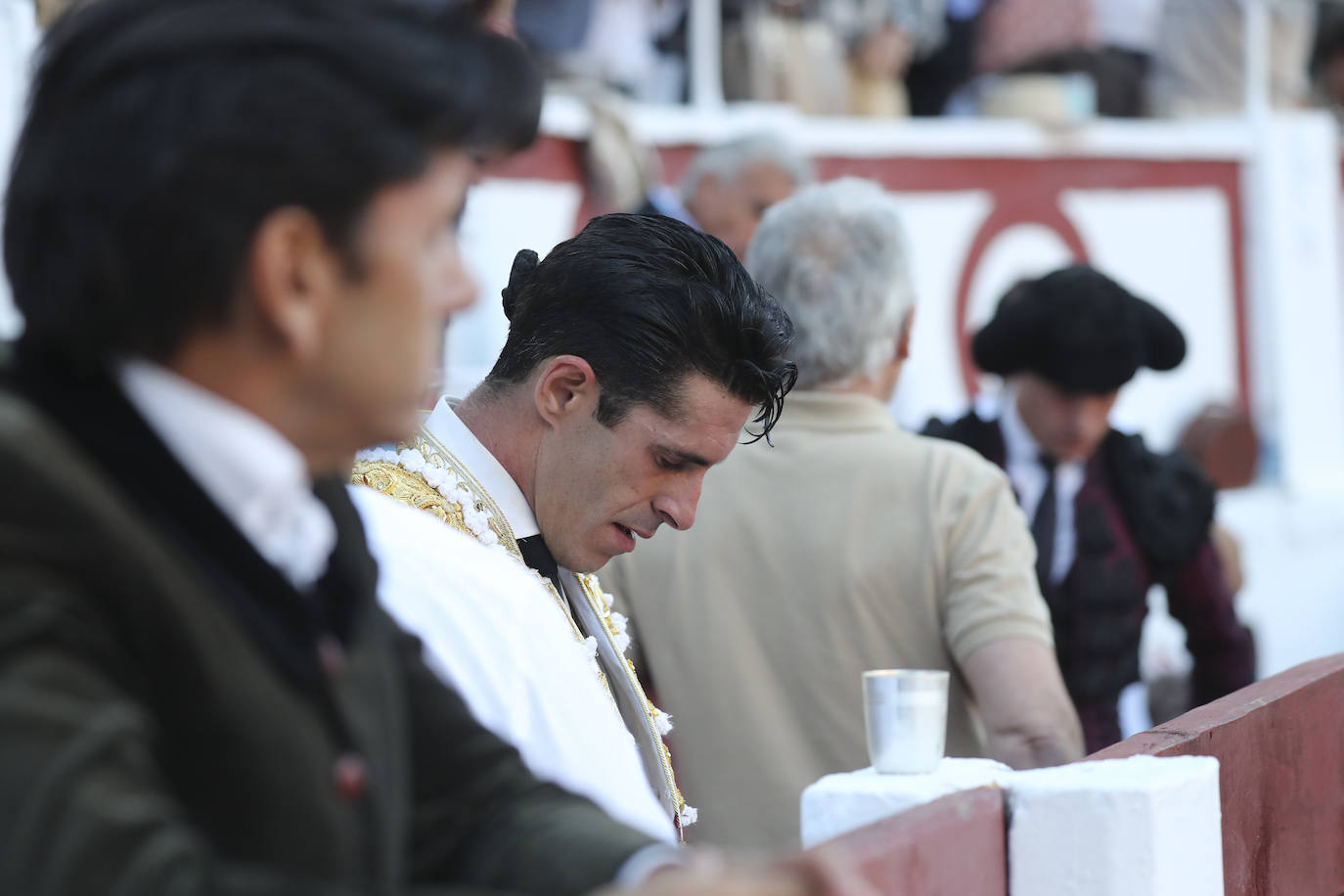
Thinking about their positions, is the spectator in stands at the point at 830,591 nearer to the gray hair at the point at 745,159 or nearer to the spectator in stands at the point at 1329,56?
the gray hair at the point at 745,159

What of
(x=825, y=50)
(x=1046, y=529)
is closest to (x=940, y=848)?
(x=1046, y=529)

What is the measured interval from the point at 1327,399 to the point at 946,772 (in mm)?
7152

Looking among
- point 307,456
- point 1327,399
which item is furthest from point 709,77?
point 307,456

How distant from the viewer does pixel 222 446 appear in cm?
100

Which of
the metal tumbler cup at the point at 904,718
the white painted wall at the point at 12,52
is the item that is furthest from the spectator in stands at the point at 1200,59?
the metal tumbler cup at the point at 904,718

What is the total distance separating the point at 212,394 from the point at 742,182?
345cm

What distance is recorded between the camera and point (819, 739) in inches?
106

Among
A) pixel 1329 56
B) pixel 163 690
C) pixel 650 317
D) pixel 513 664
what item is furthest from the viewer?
pixel 1329 56

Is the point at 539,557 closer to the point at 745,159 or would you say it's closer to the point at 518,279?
the point at 518,279

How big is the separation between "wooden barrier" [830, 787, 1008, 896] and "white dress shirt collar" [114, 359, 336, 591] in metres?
0.79

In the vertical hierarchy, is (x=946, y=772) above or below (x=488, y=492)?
below

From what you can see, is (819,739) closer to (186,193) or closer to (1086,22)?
(186,193)

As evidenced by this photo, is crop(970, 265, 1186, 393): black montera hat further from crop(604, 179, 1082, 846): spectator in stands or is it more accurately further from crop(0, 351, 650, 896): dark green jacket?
crop(0, 351, 650, 896): dark green jacket

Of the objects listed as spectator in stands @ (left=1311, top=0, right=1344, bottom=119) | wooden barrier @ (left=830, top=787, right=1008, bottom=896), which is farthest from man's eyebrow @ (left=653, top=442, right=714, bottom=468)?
spectator in stands @ (left=1311, top=0, right=1344, bottom=119)
